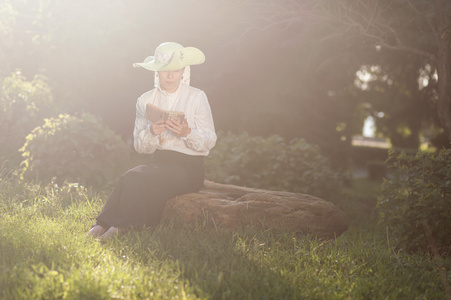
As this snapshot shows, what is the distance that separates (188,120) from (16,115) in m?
6.50

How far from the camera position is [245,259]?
4.77m

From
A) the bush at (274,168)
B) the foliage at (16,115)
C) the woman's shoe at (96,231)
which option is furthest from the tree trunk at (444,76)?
the foliage at (16,115)

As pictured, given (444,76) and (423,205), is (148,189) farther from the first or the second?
(444,76)

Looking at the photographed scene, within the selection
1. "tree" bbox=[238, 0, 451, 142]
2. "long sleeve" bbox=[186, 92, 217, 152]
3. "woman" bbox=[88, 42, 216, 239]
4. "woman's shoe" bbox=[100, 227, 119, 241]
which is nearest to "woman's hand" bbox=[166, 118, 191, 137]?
"woman" bbox=[88, 42, 216, 239]

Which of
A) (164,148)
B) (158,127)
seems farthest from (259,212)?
(158,127)

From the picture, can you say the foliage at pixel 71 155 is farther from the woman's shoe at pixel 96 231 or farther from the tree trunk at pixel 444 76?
the tree trunk at pixel 444 76

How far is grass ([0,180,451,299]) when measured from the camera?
12.6ft

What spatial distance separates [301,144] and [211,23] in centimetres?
337

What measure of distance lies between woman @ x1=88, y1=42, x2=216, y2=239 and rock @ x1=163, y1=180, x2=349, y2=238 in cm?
22

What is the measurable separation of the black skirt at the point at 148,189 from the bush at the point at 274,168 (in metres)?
3.58

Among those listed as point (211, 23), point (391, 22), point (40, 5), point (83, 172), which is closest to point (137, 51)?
point (211, 23)

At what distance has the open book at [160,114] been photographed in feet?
18.6

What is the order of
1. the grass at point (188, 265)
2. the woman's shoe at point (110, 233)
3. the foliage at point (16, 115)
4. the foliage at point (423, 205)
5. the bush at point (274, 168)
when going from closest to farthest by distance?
the grass at point (188, 265)
the woman's shoe at point (110, 233)
the foliage at point (423, 205)
the bush at point (274, 168)
the foliage at point (16, 115)

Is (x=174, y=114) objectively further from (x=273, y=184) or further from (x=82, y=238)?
(x=273, y=184)
